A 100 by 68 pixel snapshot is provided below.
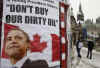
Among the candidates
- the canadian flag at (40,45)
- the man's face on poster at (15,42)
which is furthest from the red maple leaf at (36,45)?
the man's face on poster at (15,42)

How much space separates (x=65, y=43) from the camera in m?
2.76

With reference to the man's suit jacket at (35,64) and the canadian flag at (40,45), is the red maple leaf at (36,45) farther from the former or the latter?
the man's suit jacket at (35,64)

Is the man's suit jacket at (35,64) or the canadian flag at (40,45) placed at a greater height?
the canadian flag at (40,45)

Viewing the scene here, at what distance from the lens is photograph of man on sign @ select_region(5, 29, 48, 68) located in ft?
7.48

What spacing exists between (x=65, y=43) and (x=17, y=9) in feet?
3.18

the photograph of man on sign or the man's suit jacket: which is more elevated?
the photograph of man on sign

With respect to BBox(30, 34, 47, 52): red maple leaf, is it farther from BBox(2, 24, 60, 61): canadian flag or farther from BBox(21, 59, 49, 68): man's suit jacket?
BBox(21, 59, 49, 68): man's suit jacket

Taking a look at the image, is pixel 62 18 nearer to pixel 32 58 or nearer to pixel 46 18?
pixel 46 18

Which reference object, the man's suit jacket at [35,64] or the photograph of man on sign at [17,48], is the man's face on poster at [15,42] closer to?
the photograph of man on sign at [17,48]

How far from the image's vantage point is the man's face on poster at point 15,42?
2281mm

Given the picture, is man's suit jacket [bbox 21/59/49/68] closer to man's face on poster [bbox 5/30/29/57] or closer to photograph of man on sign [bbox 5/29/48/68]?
photograph of man on sign [bbox 5/29/48/68]

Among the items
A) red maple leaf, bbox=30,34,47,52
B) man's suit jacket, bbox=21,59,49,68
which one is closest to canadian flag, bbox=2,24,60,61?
red maple leaf, bbox=30,34,47,52

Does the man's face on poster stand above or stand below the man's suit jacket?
above

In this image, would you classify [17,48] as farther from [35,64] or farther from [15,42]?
[35,64]
